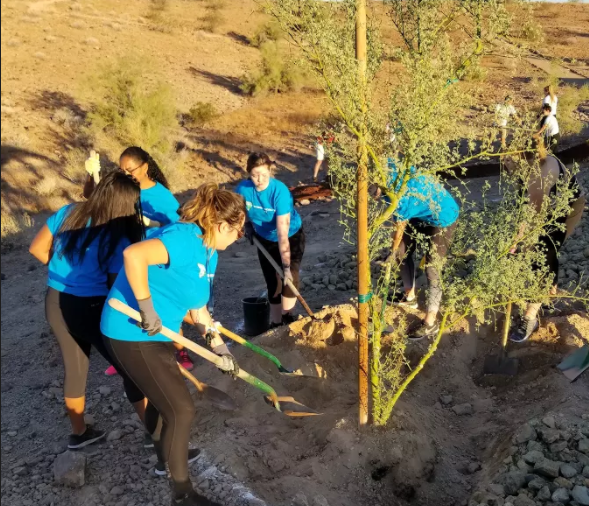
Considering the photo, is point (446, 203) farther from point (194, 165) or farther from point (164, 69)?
point (164, 69)

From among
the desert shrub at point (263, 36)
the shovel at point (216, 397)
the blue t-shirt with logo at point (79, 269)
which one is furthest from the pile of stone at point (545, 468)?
the desert shrub at point (263, 36)

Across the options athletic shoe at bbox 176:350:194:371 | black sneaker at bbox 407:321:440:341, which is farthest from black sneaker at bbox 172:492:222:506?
black sneaker at bbox 407:321:440:341

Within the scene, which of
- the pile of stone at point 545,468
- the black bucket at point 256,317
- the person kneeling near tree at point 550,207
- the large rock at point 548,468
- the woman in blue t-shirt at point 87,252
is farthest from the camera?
the black bucket at point 256,317

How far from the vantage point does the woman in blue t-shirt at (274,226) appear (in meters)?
4.14

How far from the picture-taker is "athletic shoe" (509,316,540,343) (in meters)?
4.36

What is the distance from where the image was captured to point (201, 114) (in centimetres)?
1778

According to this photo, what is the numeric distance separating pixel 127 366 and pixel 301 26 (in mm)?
1787

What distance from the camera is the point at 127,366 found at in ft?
8.41

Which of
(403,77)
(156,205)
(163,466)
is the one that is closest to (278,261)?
(156,205)

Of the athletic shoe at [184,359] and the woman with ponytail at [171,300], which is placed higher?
the woman with ponytail at [171,300]

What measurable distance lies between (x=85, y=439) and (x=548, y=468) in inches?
106

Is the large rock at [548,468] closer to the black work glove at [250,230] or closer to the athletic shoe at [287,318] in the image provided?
the athletic shoe at [287,318]

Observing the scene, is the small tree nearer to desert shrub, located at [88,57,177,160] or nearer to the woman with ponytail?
the woman with ponytail

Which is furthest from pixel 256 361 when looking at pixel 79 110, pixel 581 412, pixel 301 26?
pixel 79 110
